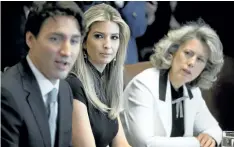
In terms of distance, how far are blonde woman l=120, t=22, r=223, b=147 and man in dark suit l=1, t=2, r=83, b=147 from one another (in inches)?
14.4

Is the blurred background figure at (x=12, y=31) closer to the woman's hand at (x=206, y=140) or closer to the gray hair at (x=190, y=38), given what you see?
the gray hair at (x=190, y=38)

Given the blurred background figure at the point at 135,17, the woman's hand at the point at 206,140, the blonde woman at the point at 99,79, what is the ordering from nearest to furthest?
the blonde woman at the point at 99,79
the blurred background figure at the point at 135,17
the woman's hand at the point at 206,140

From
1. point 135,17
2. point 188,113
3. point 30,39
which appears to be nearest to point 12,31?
point 30,39

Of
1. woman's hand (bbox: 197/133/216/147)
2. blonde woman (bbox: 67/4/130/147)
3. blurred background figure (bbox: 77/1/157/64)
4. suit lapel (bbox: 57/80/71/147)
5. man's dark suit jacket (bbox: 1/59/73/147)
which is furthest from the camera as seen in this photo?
Answer: woman's hand (bbox: 197/133/216/147)

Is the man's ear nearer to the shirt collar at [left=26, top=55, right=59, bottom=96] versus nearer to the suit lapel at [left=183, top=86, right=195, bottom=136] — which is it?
the shirt collar at [left=26, top=55, right=59, bottom=96]

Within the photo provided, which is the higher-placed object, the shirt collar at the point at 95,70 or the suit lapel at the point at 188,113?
the shirt collar at the point at 95,70

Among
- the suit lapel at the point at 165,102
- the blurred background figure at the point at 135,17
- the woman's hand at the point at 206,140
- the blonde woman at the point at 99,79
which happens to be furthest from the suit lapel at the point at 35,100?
the woman's hand at the point at 206,140

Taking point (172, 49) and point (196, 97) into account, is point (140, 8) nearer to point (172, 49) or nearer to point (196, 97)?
point (172, 49)

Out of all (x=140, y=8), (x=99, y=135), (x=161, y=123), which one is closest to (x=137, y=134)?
(x=161, y=123)

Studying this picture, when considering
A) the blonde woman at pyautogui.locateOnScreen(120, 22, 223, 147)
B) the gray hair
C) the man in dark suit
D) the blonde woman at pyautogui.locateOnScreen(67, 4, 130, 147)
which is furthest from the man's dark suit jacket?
the gray hair

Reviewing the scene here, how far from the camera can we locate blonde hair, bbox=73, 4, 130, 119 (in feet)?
4.22

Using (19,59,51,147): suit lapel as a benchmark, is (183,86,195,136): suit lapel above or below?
below

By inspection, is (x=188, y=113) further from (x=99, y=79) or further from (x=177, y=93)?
(x=99, y=79)

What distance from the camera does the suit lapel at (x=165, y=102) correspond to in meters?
1.49
